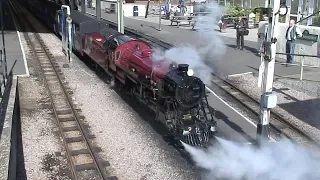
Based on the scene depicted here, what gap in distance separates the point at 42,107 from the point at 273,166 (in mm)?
7660

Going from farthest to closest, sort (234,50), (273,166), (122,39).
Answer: (234,50) < (122,39) < (273,166)

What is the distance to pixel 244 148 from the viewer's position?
9047mm

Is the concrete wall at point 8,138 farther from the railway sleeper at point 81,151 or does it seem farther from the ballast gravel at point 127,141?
the ballast gravel at point 127,141

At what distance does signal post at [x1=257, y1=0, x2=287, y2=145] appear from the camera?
8.36 meters

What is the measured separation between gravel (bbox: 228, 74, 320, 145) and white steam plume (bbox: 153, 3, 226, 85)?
157 centimetres

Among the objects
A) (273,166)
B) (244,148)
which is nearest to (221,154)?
(244,148)

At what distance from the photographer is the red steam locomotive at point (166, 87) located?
8.90 meters

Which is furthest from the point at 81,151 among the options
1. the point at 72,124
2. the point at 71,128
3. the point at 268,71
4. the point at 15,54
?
the point at 15,54

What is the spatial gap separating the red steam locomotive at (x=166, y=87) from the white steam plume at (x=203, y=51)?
0.68 m

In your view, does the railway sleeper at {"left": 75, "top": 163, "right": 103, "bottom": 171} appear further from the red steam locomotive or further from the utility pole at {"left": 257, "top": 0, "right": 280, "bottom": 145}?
the utility pole at {"left": 257, "top": 0, "right": 280, "bottom": 145}

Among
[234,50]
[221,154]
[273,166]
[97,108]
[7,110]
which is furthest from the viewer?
[234,50]

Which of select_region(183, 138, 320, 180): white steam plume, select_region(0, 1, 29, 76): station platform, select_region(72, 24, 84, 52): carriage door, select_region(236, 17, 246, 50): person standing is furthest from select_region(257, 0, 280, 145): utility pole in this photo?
select_region(236, 17, 246, 50): person standing

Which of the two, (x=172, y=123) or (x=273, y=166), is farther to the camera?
(x=172, y=123)

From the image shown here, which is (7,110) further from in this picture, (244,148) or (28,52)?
(28,52)
